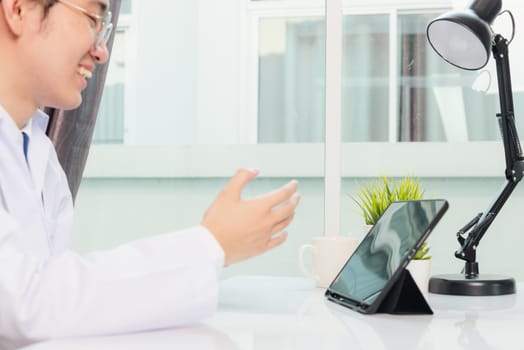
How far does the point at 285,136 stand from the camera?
459 cm

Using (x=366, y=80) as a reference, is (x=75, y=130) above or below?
below

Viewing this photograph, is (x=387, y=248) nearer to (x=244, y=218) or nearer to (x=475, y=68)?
(x=244, y=218)

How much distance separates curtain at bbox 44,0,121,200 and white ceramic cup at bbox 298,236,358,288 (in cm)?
75

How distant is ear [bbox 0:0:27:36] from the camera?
1041 millimetres

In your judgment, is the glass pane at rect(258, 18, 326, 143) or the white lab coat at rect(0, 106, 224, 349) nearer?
the white lab coat at rect(0, 106, 224, 349)

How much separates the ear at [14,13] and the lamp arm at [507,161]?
0.81 metres

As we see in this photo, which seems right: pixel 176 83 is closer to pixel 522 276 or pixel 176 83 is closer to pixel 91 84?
pixel 522 276

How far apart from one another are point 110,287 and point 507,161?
82 centimetres

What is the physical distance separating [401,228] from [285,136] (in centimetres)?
362

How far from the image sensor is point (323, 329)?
0.84 meters

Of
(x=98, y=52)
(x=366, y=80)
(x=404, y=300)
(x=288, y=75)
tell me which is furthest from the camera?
(x=288, y=75)

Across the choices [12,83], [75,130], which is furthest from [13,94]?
[75,130]

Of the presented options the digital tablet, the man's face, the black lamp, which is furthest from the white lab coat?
the black lamp

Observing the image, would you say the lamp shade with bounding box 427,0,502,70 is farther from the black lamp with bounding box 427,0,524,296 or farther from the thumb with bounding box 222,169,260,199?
the thumb with bounding box 222,169,260,199
